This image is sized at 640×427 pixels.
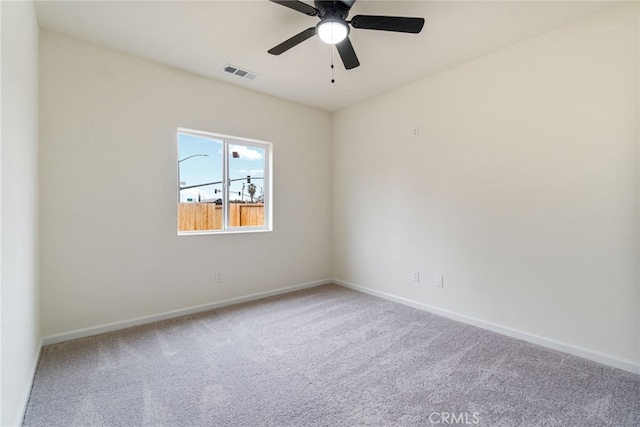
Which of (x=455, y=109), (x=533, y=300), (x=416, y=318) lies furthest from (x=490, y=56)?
(x=416, y=318)

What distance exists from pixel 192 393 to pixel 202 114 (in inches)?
106

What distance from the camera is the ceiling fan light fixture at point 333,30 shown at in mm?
1917

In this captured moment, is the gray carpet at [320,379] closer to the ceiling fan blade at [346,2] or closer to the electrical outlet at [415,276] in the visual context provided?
the electrical outlet at [415,276]

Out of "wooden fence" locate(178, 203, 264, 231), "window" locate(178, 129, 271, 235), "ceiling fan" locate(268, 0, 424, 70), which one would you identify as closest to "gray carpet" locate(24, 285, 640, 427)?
"wooden fence" locate(178, 203, 264, 231)

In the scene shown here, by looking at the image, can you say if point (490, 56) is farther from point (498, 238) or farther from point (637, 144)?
point (498, 238)

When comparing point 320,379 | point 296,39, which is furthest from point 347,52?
point 320,379

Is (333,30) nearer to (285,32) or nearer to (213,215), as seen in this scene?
(285,32)

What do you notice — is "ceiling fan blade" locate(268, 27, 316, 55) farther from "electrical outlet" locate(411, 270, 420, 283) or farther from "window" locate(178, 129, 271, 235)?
"electrical outlet" locate(411, 270, 420, 283)

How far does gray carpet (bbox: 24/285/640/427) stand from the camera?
161 centimetres

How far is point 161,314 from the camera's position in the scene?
116 inches

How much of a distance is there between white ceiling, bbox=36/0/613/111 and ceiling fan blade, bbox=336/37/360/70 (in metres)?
0.27

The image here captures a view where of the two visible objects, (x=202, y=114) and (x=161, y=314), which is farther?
(x=202, y=114)

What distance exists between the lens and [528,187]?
251 cm

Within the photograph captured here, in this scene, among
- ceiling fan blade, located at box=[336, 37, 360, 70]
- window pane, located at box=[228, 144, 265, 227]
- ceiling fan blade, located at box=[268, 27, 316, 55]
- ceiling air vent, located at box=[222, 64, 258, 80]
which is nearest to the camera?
ceiling fan blade, located at box=[268, 27, 316, 55]
